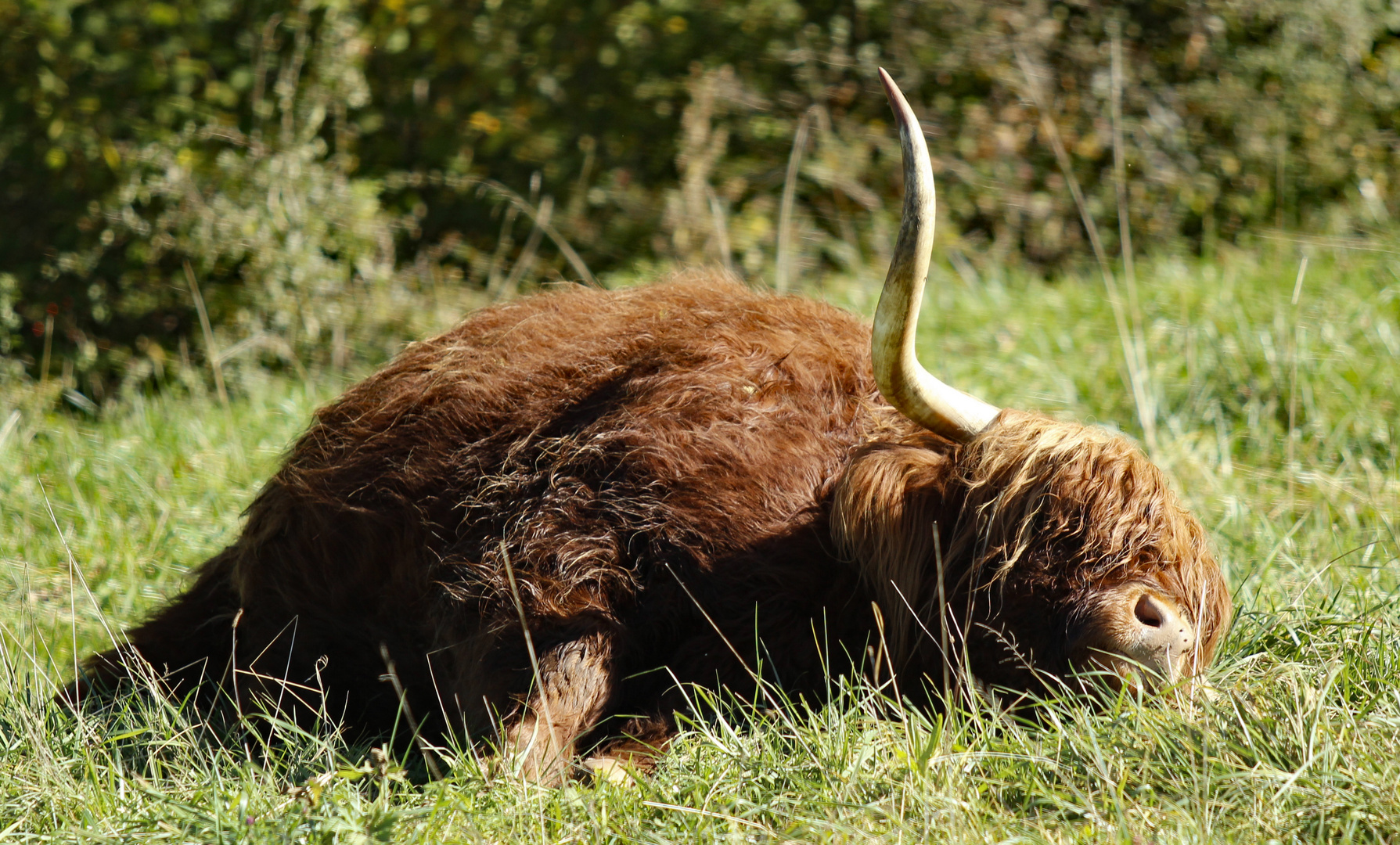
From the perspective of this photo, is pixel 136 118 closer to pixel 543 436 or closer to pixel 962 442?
pixel 543 436

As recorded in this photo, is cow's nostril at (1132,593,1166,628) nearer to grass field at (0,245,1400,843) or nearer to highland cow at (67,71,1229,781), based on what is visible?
highland cow at (67,71,1229,781)

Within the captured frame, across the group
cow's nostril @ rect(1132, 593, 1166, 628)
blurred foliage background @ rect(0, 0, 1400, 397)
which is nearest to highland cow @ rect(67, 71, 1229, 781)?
cow's nostril @ rect(1132, 593, 1166, 628)

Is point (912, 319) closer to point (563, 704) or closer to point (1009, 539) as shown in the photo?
point (1009, 539)

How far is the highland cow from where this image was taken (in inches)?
105

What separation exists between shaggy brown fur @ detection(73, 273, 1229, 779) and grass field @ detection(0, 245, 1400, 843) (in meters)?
0.18

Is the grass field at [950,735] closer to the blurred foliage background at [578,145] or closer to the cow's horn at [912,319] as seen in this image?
the cow's horn at [912,319]

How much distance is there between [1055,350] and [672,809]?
4.24m

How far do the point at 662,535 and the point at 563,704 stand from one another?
1.45 ft

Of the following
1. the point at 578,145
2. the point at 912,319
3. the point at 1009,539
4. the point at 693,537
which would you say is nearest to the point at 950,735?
the point at 1009,539

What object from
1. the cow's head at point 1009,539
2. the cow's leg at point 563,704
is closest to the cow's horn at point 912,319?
the cow's head at point 1009,539

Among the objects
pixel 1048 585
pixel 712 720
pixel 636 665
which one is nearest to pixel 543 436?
pixel 636 665

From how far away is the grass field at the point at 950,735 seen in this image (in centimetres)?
230

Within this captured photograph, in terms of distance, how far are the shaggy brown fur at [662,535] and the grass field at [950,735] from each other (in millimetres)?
184

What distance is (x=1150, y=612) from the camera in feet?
8.30
